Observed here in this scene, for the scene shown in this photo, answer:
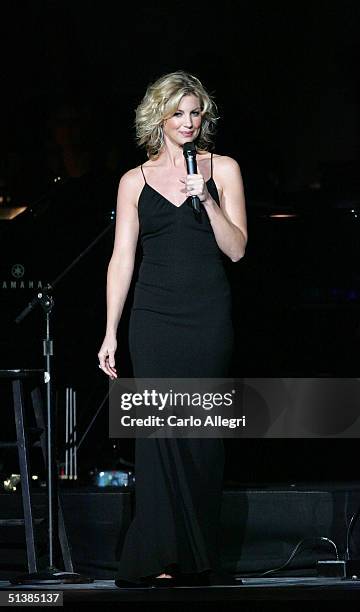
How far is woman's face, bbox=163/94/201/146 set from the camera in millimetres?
3373

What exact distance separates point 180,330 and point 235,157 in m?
2.28

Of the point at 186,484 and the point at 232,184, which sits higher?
the point at 232,184

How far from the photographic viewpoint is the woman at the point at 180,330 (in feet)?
11.1

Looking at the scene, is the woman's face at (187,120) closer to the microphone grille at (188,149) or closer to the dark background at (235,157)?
the microphone grille at (188,149)

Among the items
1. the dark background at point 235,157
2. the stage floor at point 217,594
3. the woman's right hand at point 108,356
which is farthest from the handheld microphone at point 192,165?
the dark background at point 235,157

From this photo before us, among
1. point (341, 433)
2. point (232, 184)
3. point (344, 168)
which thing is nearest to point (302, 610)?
point (232, 184)

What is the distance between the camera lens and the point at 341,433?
201 inches

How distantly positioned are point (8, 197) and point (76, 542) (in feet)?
7.06

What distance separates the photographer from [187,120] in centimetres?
337

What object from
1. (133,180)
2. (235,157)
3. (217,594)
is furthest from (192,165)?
(235,157)

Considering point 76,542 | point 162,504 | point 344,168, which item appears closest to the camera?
point 162,504

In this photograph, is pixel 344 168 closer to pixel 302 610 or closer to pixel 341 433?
pixel 341 433

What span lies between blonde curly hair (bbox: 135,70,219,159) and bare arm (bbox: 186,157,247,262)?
11 centimetres

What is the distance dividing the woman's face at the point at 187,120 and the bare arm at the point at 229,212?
0.47 ft
